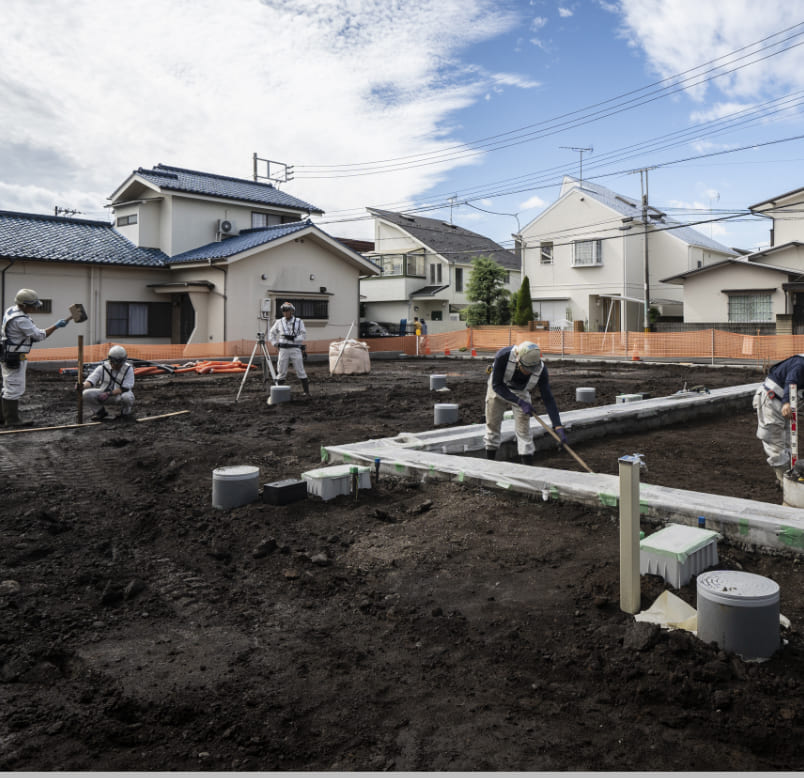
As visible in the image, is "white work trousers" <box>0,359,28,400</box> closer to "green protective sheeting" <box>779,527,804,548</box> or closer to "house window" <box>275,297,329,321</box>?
"green protective sheeting" <box>779,527,804,548</box>

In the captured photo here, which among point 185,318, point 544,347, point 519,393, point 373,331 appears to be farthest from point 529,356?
point 373,331

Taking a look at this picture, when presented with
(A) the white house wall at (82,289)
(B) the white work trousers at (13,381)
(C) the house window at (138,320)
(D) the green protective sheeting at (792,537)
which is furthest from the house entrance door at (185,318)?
(D) the green protective sheeting at (792,537)

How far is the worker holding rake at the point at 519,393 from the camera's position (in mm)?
6770

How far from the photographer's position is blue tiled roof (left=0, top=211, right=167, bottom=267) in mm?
21203

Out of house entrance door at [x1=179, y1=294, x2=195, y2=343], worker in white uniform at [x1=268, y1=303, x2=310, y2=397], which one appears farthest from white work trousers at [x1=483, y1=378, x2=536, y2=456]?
house entrance door at [x1=179, y1=294, x2=195, y2=343]

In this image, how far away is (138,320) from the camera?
24.0 m

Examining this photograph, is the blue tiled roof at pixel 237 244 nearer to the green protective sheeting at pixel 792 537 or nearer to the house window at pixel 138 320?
the house window at pixel 138 320

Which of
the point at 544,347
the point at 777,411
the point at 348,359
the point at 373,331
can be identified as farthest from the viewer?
the point at 373,331

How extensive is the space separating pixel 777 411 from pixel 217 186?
83.2 ft

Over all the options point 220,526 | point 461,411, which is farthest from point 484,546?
point 461,411

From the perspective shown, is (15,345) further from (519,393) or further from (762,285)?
(762,285)

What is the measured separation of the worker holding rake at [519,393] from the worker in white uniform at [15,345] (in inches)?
245

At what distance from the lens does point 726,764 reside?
2.44m

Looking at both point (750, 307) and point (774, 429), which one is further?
point (750, 307)
